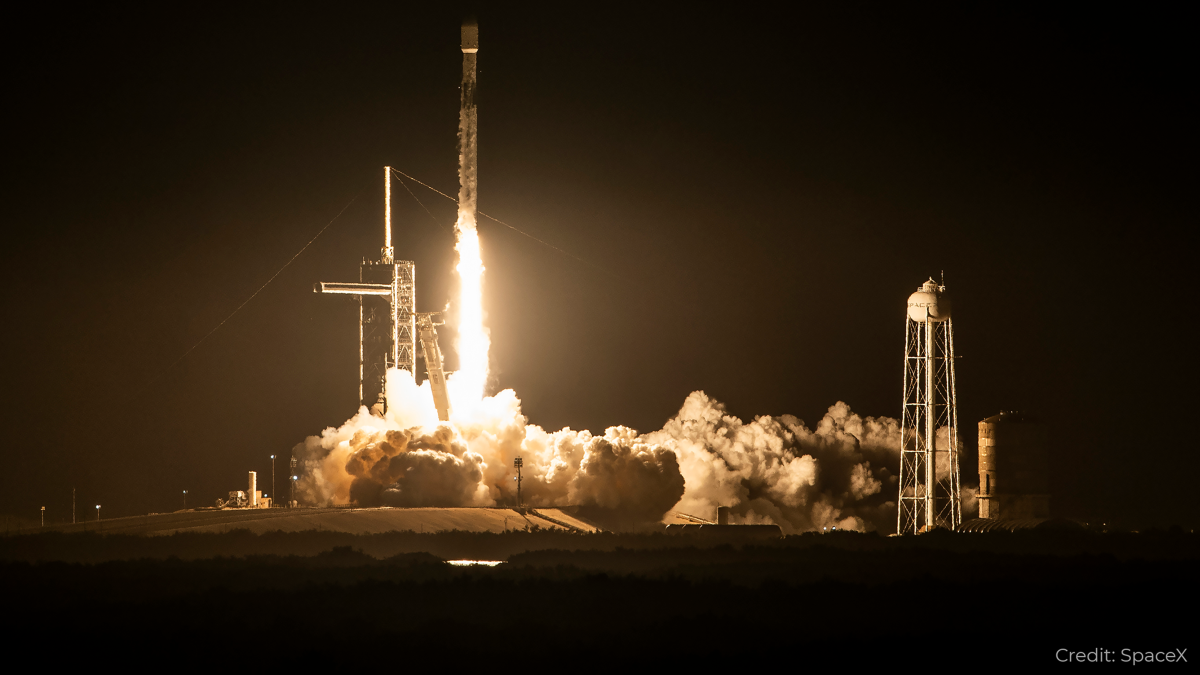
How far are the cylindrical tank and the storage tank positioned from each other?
6268mm

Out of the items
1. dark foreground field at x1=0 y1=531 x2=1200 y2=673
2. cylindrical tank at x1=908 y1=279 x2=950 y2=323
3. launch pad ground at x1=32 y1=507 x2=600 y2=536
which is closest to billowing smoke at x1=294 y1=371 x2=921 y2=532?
launch pad ground at x1=32 y1=507 x2=600 y2=536

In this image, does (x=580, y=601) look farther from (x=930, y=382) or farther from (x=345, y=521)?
(x=930, y=382)

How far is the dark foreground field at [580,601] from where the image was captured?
34.4 meters

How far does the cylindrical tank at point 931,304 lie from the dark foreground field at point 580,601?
14.7 meters

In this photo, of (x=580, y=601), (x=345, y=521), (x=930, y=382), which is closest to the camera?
(x=580, y=601)

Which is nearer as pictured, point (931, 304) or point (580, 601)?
point (580, 601)

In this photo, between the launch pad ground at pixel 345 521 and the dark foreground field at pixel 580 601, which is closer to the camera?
the dark foreground field at pixel 580 601

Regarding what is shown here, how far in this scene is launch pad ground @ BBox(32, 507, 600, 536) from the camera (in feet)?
197

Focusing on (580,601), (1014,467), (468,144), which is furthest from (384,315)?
(580,601)

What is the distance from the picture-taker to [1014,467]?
6975 cm

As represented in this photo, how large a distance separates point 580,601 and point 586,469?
3289cm

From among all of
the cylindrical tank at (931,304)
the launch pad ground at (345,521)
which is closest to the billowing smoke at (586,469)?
the launch pad ground at (345,521)

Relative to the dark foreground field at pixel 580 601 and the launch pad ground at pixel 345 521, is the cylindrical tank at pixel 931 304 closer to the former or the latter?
the dark foreground field at pixel 580 601

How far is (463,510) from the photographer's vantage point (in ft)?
226
